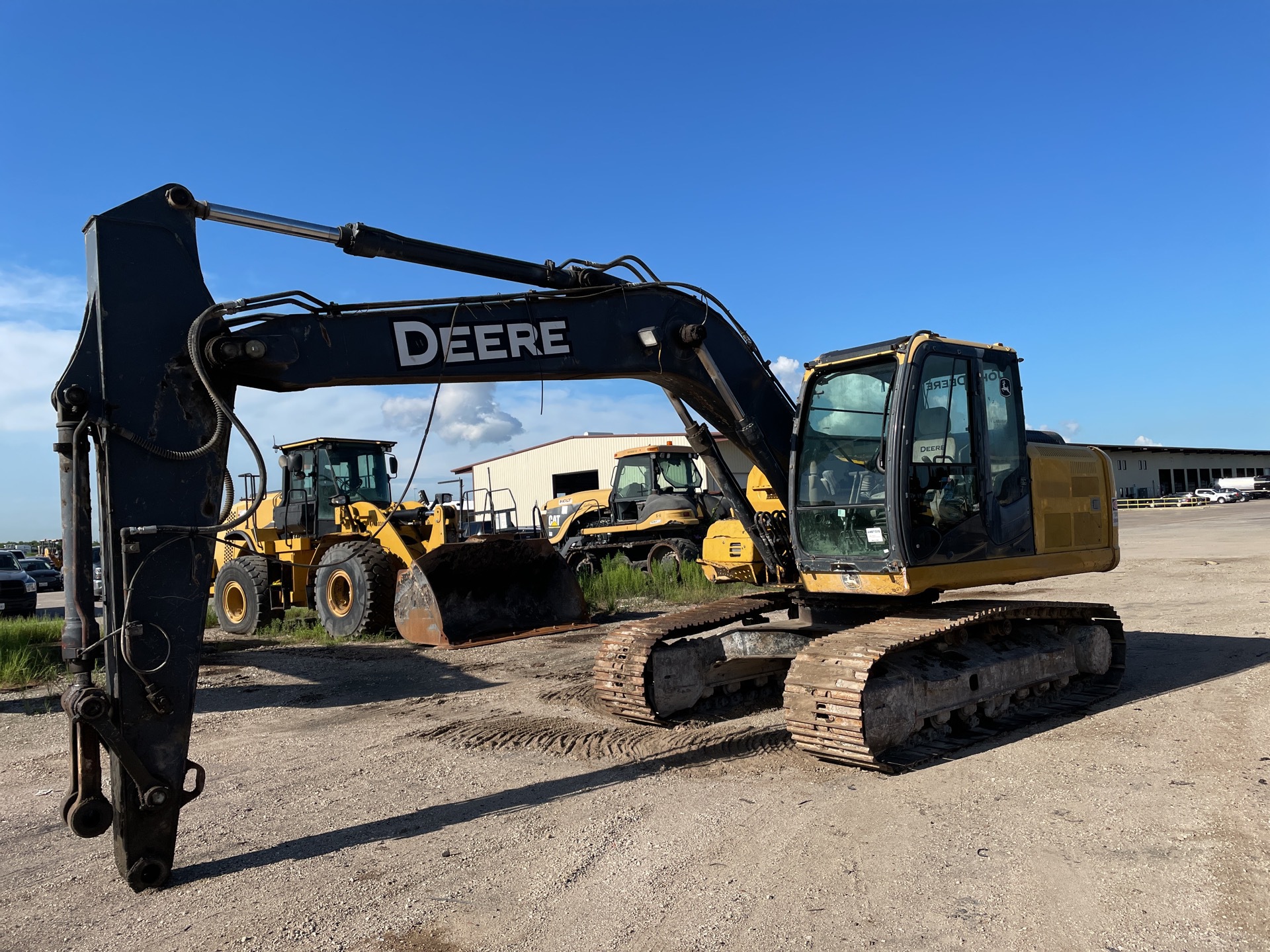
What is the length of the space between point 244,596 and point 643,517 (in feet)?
24.2

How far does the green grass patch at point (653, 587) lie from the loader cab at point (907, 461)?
7.86m

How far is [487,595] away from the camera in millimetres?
11547

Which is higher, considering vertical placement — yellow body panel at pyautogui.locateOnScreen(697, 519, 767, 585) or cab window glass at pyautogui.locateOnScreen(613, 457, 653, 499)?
cab window glass at pyautogui.locateOnScreen(613, 457, 653, 499)

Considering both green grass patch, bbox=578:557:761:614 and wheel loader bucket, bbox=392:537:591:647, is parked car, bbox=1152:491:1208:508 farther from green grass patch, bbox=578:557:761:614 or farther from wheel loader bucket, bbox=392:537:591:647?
wheel loader bucket, bbox=392:537:591:647

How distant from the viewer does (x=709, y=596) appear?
1495cm

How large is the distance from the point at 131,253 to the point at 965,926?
4.70 m

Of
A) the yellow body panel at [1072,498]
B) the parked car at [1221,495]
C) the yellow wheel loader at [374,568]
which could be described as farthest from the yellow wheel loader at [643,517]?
the parked car at [1221,495]

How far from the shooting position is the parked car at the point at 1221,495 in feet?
Answer: 198

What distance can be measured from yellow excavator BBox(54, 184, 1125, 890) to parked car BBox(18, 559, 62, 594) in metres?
28.0

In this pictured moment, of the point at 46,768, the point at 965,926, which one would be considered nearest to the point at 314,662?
the point at 46,768

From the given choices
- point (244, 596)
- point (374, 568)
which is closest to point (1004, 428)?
point (374, 568)

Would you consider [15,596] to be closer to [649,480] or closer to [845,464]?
[649,480]

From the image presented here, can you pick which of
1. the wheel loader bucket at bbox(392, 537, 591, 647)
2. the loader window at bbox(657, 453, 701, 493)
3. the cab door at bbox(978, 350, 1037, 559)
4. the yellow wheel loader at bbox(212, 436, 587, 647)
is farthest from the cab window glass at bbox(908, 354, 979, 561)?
the loader window at bbox(657, 453, 701, 493)

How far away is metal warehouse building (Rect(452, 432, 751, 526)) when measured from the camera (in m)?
41.6
